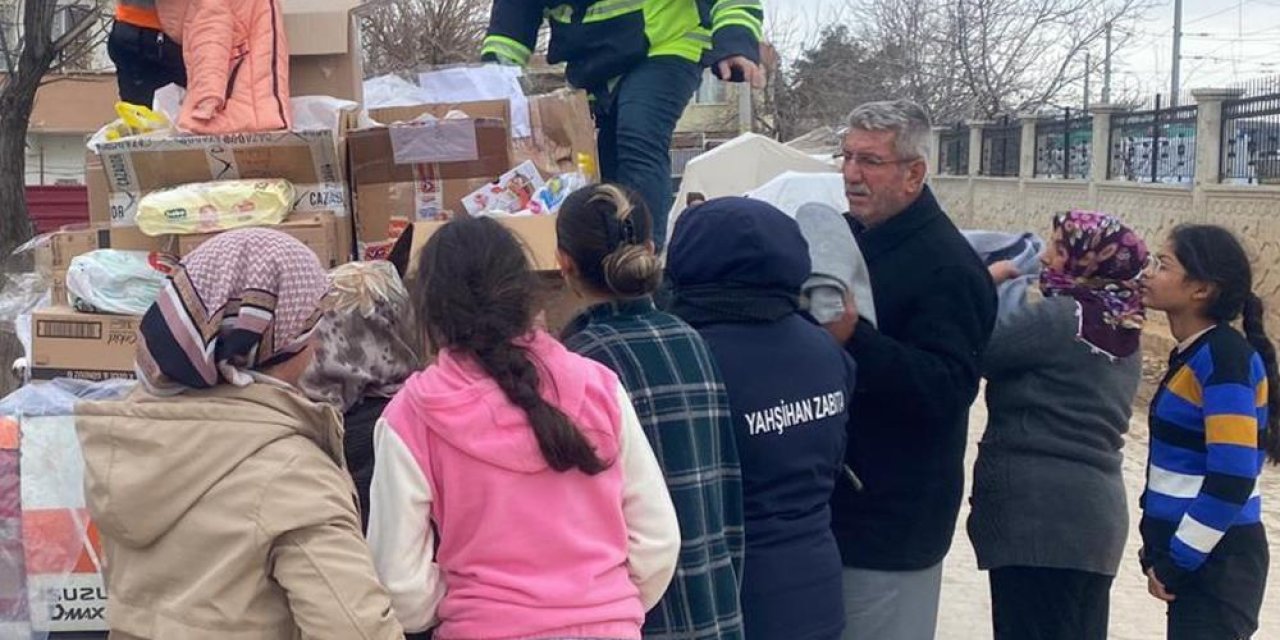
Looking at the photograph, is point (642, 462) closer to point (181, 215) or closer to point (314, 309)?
point (314, 309)

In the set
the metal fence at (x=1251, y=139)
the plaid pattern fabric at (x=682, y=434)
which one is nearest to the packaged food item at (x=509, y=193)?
the plaid pattern fabric at (x=682, y=434)

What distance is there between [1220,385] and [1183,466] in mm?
251

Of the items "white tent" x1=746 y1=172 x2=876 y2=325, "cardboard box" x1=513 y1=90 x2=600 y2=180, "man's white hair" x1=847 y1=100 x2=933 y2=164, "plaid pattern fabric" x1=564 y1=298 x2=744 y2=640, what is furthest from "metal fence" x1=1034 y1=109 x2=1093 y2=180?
"plaid pattern fabric" x1=564 y1=298 x2=744 y2=640

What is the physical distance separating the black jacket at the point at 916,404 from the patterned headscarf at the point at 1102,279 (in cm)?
37

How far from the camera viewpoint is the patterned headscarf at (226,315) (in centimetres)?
210

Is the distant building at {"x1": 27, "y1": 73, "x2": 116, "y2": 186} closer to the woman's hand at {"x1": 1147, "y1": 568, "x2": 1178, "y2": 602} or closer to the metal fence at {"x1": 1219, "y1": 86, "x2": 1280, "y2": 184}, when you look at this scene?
the metal fence at {"x1": 1219, "y1": 86, "x2": 1280, "y2": 184}

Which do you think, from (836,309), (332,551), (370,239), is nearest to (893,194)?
(836,309)

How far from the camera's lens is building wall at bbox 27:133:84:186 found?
97.8 feet

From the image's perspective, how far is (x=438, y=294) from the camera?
2.23 meters

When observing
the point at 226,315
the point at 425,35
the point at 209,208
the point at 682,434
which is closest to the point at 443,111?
the point at 209,208

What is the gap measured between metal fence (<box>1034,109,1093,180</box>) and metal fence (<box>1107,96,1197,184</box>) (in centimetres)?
68

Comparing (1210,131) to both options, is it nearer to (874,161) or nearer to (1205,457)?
(1205,457)

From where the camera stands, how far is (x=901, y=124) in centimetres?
317

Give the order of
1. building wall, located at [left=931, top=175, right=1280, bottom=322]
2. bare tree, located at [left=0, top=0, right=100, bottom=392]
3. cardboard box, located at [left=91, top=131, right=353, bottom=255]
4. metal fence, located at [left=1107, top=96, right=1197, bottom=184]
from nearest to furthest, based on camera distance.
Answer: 1. cardboard box, located at [left=91, top=131, right=353, bottom=255]
2. bare tree, located at [left=0, top=0, right=100, bottom=392]
3. building wall, located at [left=931, top=175, right=1280, bottom=322]
4. metal fence, located at [left=1107, top=96, right=1197, bottom=184]
